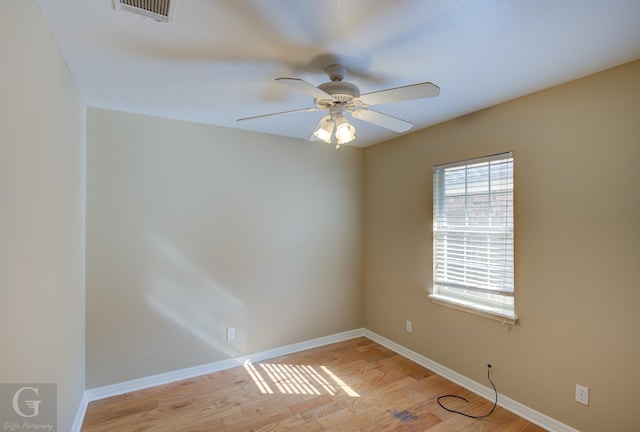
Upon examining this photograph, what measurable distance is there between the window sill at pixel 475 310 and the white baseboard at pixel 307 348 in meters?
0.62

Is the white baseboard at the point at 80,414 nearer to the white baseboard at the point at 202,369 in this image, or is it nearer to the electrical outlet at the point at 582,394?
the white baseboard at the point at 202,369

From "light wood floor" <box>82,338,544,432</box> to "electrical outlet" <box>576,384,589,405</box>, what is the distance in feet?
1.28

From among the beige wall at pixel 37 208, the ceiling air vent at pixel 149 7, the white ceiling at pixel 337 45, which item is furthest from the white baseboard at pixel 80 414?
the ceiling air vent at pixel 149 7

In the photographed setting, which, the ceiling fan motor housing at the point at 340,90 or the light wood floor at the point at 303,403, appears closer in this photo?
the ceiling fan motor housing at the point at 340,90

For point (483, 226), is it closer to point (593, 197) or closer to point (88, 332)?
point (593, 197)

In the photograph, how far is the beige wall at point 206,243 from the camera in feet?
8.63

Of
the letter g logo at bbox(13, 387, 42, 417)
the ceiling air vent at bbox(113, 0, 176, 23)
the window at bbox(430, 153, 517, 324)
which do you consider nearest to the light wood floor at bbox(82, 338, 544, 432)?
the window at bbox(430, 153, 517, 324)

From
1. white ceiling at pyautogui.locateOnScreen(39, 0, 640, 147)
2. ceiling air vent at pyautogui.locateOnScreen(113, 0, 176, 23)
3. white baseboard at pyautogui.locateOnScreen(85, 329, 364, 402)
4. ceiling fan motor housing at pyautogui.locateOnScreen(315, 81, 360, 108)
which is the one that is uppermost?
white ceiling at pyautogui.locateOnScreen(39, 0, 640, 147)

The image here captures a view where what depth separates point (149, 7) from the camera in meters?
1.35

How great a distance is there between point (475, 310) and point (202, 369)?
8.64 feet

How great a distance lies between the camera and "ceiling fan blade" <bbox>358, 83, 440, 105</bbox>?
62.6 inches

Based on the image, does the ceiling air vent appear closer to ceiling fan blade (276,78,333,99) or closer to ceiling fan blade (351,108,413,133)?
ceiling fan blade (276,78,333,99)

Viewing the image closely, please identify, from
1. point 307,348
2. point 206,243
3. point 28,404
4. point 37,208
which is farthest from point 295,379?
point 37,208

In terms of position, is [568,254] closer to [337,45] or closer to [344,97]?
[344,97]
